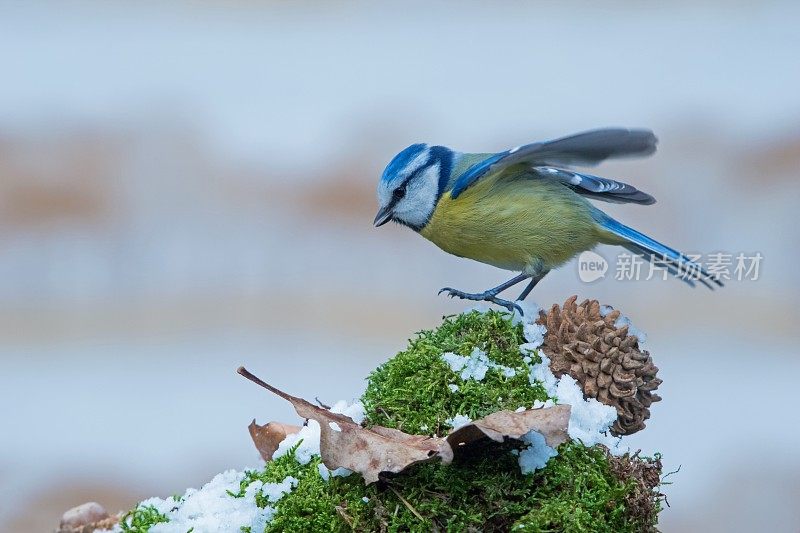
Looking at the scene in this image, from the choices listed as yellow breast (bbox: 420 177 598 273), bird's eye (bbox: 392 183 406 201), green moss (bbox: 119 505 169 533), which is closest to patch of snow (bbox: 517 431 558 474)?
green moss (bbox: 119 505 169 533)

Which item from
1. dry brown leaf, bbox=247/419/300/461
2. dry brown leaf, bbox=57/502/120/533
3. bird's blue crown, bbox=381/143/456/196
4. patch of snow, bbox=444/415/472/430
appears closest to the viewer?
dry brown leaf, bbox=57/502/120/533

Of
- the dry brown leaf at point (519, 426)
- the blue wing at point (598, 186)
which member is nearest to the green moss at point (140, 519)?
the dry brown leaf at point (519, 426)

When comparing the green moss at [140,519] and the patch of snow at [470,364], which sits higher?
the patch of snow at [470,364]

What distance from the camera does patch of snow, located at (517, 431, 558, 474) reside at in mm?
1068

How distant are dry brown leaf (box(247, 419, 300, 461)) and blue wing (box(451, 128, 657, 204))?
51cm

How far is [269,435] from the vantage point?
127cm

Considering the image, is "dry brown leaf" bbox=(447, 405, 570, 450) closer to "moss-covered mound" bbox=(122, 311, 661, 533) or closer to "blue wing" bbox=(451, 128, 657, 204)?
"moss-covered mound" bbox=(122, 311, 661, 533)

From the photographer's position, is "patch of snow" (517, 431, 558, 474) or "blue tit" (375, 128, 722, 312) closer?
"patch of snow" (517, 431, 558, 474)

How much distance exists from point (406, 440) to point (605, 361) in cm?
30

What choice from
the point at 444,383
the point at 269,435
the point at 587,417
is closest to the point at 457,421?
the point at 444,383

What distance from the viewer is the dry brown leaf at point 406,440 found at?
3.36 feet

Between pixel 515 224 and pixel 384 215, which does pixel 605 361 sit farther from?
pixel 384 215

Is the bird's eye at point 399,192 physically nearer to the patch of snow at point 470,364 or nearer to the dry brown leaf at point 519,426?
the patch of snow at point 470,364

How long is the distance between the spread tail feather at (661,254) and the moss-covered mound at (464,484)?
1.41ft
